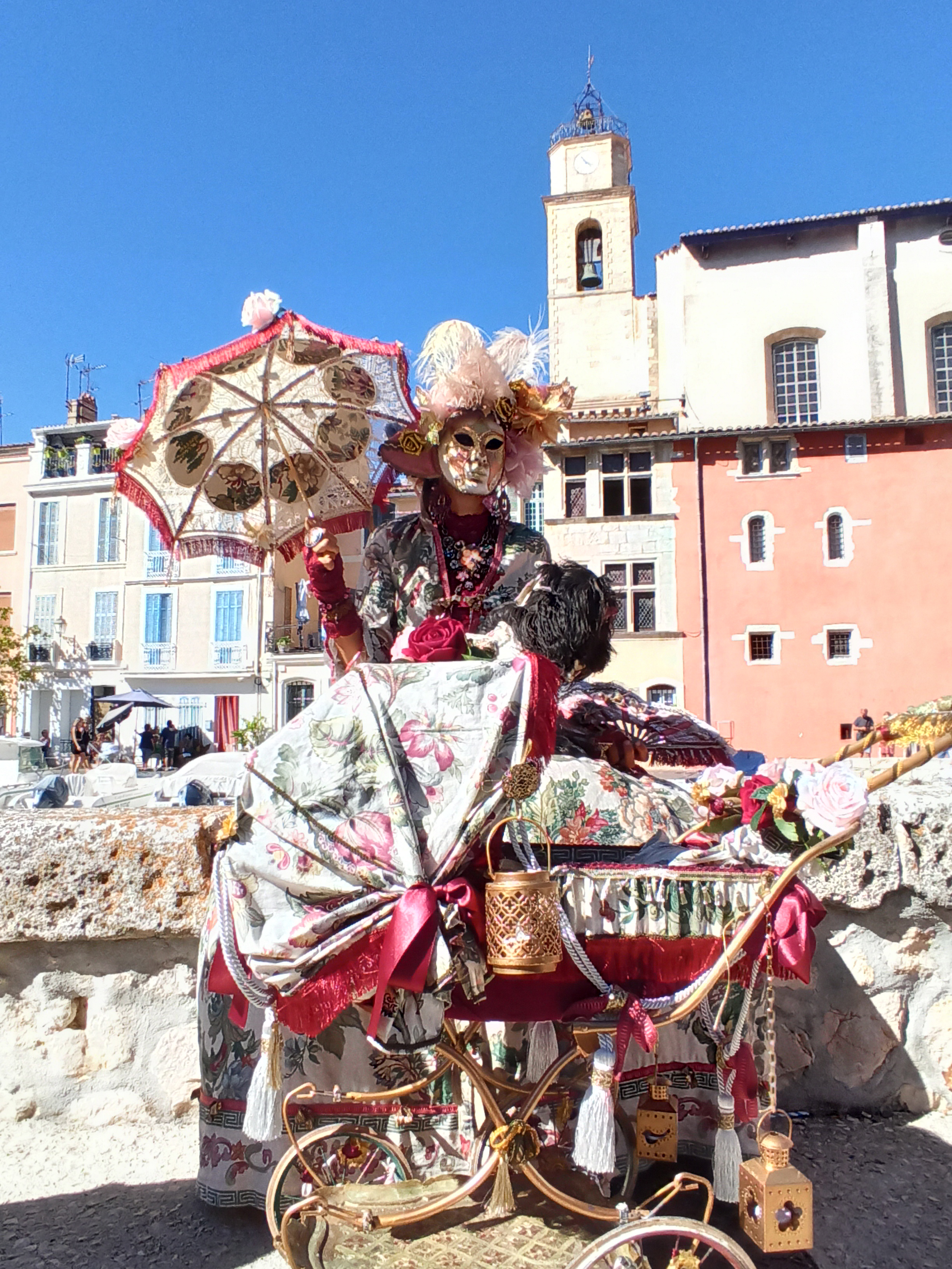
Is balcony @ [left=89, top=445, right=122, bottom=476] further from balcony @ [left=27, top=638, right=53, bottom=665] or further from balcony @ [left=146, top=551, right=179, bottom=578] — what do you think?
balcony @ [left=27, top=638, right=53, bottom=665]

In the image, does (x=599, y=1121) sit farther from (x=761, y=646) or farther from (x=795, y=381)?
(x=795, y=381)

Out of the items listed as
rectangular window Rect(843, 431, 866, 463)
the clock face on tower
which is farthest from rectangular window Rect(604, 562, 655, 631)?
the clock face on tower

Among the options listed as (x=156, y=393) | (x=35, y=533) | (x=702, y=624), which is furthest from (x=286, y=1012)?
(x=35, y=533)

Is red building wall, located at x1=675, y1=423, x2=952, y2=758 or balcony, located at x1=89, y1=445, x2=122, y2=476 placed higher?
balcony, located at x1=89, y1=445, x2=122, y2=476

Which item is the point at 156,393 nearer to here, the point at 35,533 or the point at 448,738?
the point at 448,738

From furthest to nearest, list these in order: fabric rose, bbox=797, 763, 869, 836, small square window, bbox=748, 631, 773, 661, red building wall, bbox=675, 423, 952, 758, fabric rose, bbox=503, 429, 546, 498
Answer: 1. small square window, bbox=748, 631, 773, 661
2. red building wall, bbox=675, 423, 952, 758
3. fabric rose, bbox=503, 429, 546, 498
4. fabric rose, bbox=797, 763, 869, 836

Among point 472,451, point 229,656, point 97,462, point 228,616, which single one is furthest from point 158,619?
point 472,451

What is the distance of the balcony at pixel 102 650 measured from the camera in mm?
35844

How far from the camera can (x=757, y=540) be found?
1051 inches

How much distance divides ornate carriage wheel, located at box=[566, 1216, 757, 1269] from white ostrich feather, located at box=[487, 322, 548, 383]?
2.53m

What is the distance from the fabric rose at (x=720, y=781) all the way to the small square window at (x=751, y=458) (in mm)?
26014

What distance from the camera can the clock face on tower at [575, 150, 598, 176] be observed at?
1313 inches

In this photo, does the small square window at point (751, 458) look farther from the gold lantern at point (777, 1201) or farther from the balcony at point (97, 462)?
the gold lantern at point (777, 1201)

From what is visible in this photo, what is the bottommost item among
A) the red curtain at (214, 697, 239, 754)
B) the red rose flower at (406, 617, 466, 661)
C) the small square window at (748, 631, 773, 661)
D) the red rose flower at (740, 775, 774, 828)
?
the red rose flower at (740, 775, 774, 828)
